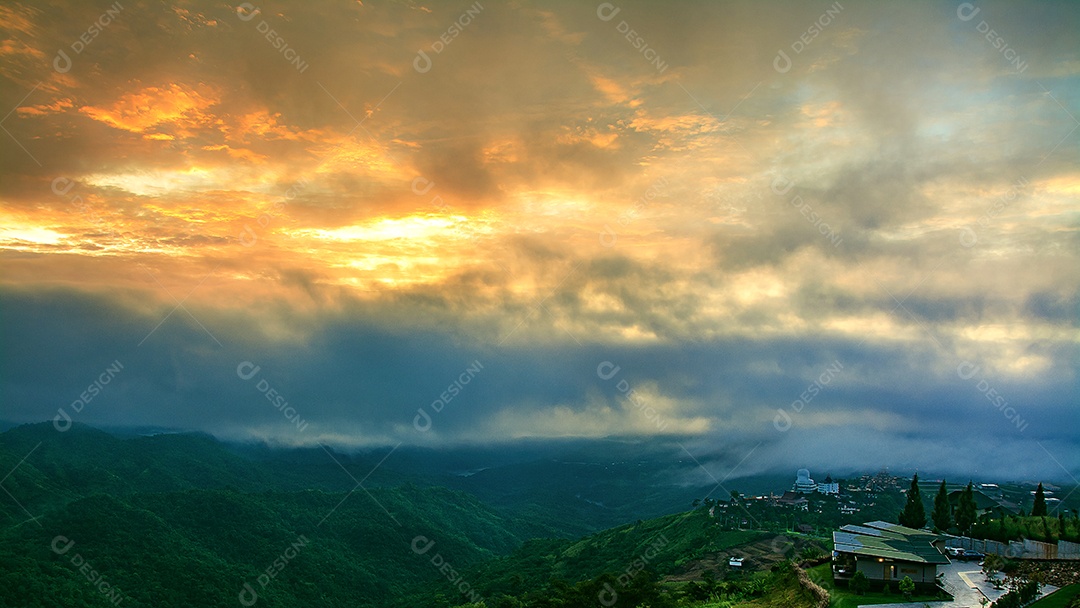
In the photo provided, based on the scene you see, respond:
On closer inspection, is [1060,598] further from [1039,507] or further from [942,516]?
[1039,507]

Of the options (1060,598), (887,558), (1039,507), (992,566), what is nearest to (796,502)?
(1039,507)

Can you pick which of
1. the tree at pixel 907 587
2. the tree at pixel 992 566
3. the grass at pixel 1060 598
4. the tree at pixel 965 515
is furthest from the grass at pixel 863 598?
the tree at pixel 965 515

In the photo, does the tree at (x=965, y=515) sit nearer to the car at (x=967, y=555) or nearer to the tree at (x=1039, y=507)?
the car at (x=967, y=555)

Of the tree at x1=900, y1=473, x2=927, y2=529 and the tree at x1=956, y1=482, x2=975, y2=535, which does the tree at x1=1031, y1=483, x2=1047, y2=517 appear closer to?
the tree at x1=956, y1=482, x2=975, y2=535

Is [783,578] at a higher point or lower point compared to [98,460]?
lower

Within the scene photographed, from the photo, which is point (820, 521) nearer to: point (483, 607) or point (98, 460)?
point (483, 607)

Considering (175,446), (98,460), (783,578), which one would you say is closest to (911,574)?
(783,578)
